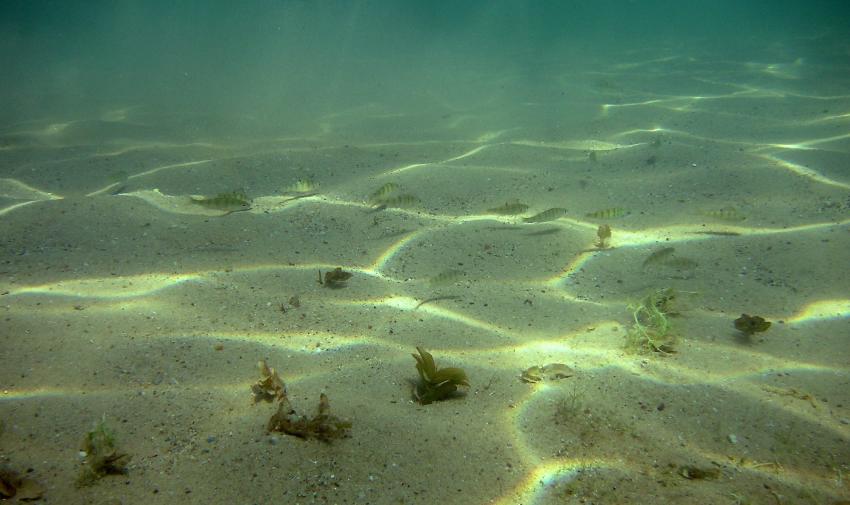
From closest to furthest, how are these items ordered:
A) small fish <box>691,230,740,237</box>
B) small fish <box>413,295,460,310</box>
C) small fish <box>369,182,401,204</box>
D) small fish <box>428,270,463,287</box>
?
small fish <box>428,270,463,287</box>
small fish <box>413,295,460,310</box>
small fish <box>691,230,740,237</box>
small fish <box>369,182,401,204</box>

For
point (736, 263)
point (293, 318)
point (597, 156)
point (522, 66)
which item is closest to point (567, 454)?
point (293, 318)

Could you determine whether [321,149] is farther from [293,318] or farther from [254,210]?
[293,318]

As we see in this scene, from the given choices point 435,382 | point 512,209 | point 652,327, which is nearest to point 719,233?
point 652,327

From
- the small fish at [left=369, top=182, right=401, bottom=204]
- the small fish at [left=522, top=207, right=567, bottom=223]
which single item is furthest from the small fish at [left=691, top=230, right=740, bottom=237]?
the small fish at [left=369, top=182, right=401, bottom=204]

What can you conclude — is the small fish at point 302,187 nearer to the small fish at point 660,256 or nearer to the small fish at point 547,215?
the small fish at point 547,215

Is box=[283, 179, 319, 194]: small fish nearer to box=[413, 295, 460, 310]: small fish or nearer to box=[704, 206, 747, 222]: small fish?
box=[413, 295, 460, 310]: small fish

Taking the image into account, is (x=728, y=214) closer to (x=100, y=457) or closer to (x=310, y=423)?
(x=310, y=423)
